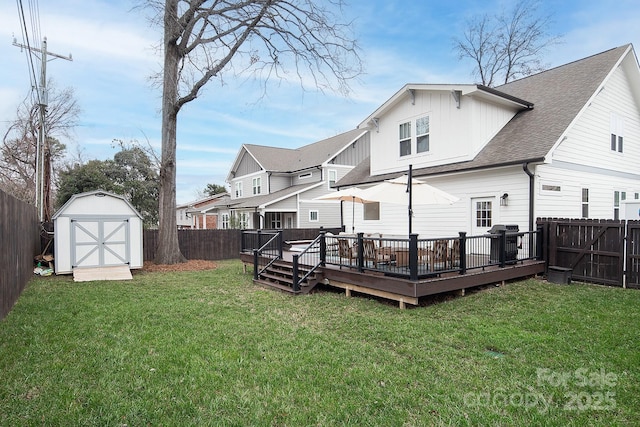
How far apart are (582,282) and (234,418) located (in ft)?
29.5

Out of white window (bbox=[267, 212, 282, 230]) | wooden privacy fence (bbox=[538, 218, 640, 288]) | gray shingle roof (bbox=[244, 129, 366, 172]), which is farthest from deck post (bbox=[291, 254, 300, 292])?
white window (bbox=[267, 212, 282, 230])

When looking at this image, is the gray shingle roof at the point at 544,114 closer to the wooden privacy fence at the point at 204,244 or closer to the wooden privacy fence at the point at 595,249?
the wooden privacy fence at the point at 595,249

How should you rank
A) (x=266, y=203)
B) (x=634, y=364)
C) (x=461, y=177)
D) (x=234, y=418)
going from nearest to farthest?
1. (x=234, y=418)
2. (x=634, y=364)
3. (x=461, y=177)
4. (x=266, y=203)

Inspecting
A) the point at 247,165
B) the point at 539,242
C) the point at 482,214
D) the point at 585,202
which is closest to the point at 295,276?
the point at 482,214

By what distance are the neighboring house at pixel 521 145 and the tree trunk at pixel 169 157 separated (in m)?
7.68

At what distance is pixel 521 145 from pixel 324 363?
870cm

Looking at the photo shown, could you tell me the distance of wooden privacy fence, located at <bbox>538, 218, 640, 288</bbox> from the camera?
25.5 ft

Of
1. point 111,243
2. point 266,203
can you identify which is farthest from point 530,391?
point 266,203

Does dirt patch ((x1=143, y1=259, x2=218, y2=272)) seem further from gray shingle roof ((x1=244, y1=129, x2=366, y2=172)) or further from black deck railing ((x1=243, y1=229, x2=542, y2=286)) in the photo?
gray shingle roof ((x1=244, y1=129, x2=366, y2=172))

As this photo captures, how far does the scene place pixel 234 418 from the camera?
2949 millimetres

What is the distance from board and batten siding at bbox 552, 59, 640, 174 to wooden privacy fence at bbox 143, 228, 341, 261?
12617mm

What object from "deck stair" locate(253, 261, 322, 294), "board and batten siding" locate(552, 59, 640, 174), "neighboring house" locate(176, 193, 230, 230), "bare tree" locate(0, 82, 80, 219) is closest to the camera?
"deck stair" locate(253, 261, 322, 294)

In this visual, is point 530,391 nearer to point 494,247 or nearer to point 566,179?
point 494,247

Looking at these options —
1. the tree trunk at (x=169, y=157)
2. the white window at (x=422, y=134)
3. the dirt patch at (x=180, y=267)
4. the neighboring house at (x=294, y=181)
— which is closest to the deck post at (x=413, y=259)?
the white window at (x=422, y=134)
